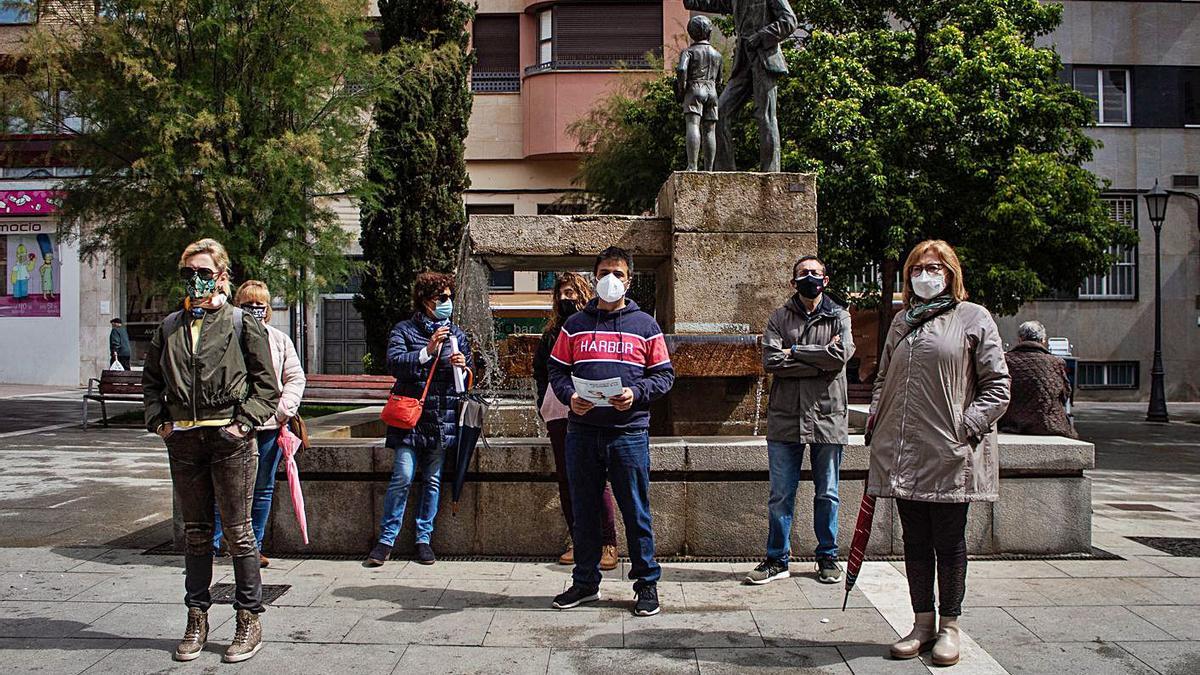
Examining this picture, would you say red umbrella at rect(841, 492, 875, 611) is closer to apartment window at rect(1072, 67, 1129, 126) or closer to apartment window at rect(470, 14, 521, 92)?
apartment window at rect(470, 14, 521, 92)

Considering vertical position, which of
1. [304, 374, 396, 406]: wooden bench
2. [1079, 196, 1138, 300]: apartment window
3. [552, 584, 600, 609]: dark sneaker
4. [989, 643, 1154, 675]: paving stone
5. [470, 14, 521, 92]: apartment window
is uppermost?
[470, 14, 521, 92]: apartment window

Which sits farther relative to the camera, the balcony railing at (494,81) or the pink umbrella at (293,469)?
the balcony railing at (494,81)

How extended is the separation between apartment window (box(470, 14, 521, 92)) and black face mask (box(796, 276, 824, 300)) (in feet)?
75.0

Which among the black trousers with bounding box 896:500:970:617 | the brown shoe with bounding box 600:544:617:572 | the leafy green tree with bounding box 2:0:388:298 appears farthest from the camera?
the leafy green tree with bounding box 2:0:388:298

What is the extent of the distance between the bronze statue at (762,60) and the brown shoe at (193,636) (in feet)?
18.8

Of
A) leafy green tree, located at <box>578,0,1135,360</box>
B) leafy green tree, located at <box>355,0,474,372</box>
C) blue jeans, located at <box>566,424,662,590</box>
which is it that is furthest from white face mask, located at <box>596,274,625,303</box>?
leafy green tree, located at <box>355,0,474,372</box>

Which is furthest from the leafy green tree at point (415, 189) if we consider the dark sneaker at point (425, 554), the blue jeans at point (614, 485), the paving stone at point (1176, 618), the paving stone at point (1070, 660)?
the paving stone at point (1070, 660)

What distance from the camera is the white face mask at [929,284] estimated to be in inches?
188

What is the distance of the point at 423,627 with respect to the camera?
529 centimetres

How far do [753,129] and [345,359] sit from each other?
46.5 ft

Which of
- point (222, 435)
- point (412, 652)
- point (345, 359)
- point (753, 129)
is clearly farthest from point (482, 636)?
point (345, 359)

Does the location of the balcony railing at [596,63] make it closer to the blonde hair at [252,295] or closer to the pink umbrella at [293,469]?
the blonde hair at [252,295]

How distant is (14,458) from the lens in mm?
12500

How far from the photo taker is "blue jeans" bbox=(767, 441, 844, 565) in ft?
20.1
